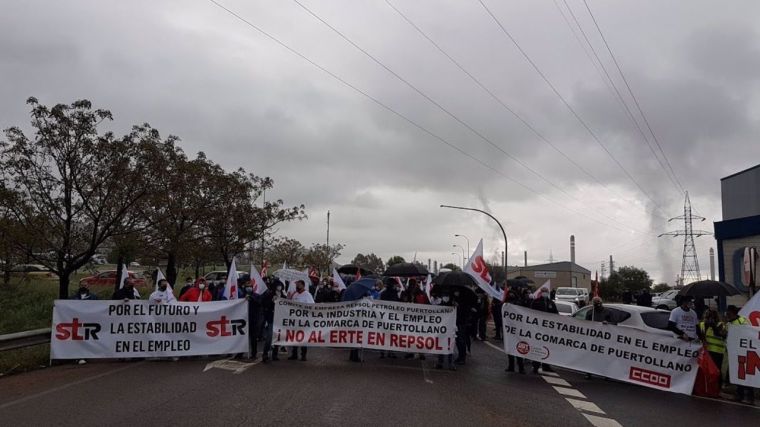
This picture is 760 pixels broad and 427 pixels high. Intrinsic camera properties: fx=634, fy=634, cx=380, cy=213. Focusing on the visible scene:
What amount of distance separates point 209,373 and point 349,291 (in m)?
4.74

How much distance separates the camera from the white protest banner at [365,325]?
1241 cm

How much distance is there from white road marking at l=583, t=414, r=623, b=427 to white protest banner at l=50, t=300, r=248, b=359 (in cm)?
695

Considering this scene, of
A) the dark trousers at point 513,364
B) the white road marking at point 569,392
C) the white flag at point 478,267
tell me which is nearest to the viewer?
the white road marking at point 569,392

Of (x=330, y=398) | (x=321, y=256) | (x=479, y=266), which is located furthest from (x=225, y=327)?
(x=321, y=256)

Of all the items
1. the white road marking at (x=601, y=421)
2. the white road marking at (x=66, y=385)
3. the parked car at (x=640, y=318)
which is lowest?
the white road marking at (x=601, y=421)

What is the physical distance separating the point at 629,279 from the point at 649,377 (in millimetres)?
67606

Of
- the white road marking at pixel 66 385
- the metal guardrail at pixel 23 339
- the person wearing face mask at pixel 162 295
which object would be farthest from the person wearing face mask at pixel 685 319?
the metal guardrail at pixel 23 339

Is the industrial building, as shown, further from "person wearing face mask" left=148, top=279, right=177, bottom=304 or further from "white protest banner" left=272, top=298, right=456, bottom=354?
"person wearing face mask" left=148, top=279, right=177, bottom=304

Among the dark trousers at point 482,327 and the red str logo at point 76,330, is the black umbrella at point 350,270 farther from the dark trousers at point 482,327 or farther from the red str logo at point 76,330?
the red str logo at point 76,330

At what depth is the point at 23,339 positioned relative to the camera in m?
11.8

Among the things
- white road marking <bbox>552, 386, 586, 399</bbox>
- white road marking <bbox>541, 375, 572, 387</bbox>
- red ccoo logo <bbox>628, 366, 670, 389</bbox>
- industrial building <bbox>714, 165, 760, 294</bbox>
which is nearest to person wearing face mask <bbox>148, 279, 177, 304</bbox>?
white road marking <bbox>541, 375, 572, 387</bbox>

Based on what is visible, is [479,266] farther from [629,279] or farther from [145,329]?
[629,279]

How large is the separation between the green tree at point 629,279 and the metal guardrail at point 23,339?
66.9 metres

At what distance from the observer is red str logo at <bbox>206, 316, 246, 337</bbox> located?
12617mm
